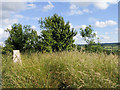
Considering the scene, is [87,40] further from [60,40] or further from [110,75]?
[110,75]

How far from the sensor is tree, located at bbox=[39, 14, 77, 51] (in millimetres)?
8578

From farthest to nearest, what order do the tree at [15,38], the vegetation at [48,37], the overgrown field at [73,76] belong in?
the tree at [15,38] → the vegetation at [48,37] → the overgrown field at [73,76]

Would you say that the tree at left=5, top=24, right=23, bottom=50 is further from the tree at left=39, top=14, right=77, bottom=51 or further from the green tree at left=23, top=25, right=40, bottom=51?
the tree at left=39, top=14, right=77, bottom=51

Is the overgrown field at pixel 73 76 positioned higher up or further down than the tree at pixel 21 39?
further down

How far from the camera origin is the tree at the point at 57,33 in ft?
28.1

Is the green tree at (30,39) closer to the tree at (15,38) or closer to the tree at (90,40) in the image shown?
the tree at (15,38)

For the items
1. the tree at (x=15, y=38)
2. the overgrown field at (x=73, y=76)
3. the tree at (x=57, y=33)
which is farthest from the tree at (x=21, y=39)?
the overgrown field at (x=73, y=76)

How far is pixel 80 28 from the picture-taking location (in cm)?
927

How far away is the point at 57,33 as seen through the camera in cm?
881

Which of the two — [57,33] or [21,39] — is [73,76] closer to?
[57,33]

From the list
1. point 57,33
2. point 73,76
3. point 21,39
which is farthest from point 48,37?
point 73,76

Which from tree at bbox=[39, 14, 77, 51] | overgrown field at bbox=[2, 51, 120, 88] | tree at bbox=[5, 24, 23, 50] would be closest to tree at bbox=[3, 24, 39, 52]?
tree at bbox=[5, 24, 23, 50]

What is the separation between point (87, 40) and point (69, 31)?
154 cm

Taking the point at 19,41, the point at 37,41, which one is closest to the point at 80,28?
the point at 37,41
